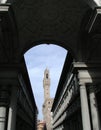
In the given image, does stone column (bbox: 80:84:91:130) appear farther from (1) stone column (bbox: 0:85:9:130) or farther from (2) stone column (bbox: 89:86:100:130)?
(1) stone column (bbox: 0:85:9:130)

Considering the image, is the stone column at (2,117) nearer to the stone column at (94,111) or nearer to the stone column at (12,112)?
the stone column at (12,112)

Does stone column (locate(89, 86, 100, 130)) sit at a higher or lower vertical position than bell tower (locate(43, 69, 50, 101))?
lower

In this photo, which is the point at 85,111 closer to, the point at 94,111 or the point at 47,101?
the point at 94,111

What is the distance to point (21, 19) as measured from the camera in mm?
16141

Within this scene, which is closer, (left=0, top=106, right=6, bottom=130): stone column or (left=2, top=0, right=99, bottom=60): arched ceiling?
(left=0, top=106, right=6, bottom=130): stone column

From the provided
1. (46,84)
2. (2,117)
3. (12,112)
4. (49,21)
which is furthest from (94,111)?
(46,84)

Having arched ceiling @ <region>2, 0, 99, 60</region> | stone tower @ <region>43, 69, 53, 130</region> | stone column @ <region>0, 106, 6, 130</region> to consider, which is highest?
stone tower @ <region>43, 69, 53, 130</region>

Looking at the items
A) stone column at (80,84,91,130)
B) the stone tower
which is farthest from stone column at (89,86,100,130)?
the stone tower

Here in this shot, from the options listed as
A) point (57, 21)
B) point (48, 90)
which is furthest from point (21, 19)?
point (48, 90)

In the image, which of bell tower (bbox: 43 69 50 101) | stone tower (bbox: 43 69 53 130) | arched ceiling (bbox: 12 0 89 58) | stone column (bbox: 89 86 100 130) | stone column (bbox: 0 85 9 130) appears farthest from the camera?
bell tower (bbox: 43 69 50 101)

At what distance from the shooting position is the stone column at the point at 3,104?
14.6 metres

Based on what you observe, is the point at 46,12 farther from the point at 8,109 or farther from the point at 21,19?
the point at 8,109

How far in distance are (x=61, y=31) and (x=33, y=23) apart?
2.34 m

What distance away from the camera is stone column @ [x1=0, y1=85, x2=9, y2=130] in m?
14.6
